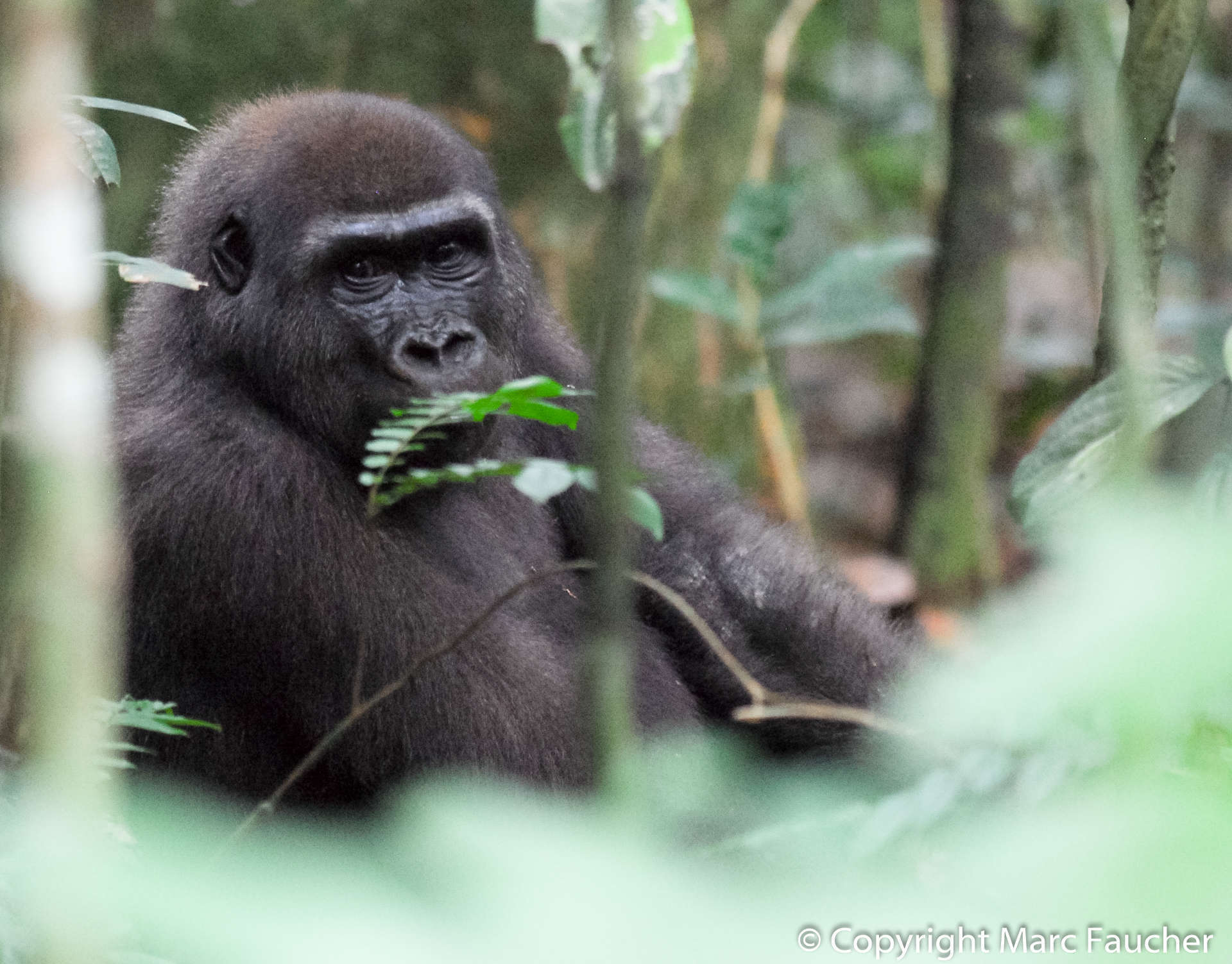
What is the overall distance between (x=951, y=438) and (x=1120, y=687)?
17.7ft

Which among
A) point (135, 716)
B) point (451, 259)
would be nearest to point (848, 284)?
point (451, 259)

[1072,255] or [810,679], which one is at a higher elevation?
[1072,255]

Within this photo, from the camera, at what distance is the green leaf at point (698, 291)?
5.25m

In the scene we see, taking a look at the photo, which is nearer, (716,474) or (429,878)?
(429,878)

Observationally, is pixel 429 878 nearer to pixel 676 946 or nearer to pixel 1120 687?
pixel 676 946

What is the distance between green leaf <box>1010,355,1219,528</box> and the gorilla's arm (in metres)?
1.15

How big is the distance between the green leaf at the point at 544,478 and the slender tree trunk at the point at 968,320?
14.1 feet

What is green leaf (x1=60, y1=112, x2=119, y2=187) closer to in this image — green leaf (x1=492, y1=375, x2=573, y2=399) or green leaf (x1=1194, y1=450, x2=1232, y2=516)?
green leaf (x1=492, y1=375, x2=573, y2=399)

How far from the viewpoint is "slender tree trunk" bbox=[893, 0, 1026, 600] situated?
5.98 metres

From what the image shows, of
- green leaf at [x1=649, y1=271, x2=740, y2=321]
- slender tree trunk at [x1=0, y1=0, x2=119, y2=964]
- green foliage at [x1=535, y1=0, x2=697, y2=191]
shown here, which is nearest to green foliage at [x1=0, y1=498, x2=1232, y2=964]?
slender tree trunk at [x1=0, y1=0, x2=119, y2=964]

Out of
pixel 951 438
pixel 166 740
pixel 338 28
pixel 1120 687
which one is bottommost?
pixel 1120 687

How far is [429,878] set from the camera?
3.17 feet

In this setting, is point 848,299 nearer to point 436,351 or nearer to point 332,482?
point 436,351

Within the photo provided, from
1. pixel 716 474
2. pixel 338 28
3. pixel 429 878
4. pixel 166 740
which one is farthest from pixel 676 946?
pixel 338 28
